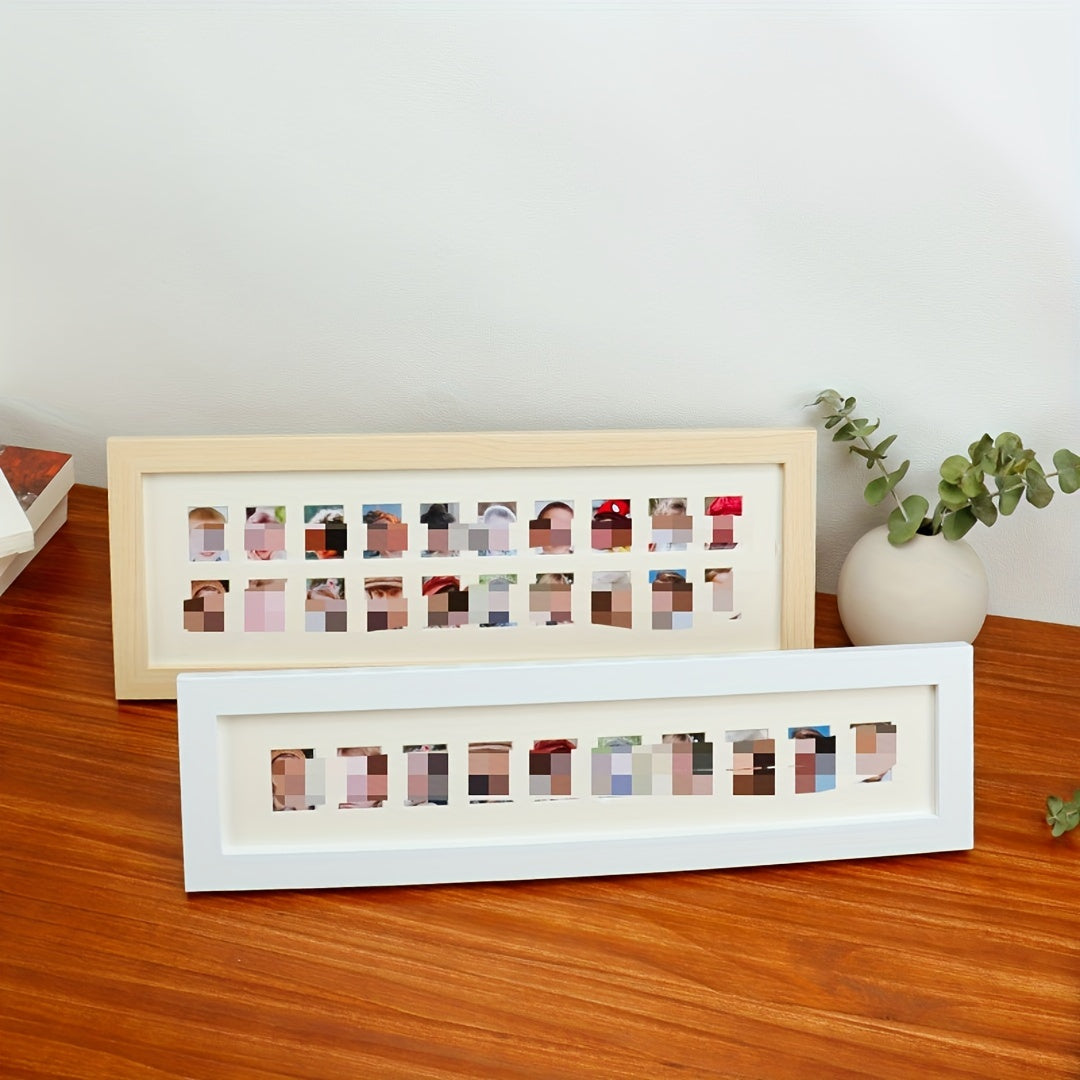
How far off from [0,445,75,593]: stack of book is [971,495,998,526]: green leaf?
799 mm

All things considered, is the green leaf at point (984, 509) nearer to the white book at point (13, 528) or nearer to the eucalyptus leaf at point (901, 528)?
the eucalyptus leaf at point (901, 528)

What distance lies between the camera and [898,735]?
2.68 feet

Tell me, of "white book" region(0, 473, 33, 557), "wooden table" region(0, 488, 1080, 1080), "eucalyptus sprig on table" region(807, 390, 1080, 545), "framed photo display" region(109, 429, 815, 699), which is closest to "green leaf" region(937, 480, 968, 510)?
"eucalyptus sprig on table" region(807, 390, 1080, 545)

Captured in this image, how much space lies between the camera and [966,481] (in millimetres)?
965

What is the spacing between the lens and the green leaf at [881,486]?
102 centimetres

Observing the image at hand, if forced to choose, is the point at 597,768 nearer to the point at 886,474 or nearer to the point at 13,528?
the point at 886,474

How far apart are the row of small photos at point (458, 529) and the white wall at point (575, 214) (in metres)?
0.16

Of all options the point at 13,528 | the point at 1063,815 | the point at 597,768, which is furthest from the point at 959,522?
the point at 13,528

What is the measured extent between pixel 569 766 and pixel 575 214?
20.6 inches

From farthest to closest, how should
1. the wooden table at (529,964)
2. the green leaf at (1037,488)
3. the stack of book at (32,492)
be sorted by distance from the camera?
the stack of book at (32,492)
the green leaf at (1037,488)
the wooden table at (529,964)

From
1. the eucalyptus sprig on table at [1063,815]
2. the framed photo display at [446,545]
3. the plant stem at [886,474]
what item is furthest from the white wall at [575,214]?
the eucalyptus sprig on table at [1063,815]

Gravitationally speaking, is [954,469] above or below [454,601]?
above

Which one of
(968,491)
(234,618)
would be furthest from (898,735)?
(234,618)

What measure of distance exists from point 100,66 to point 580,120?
460 mm
